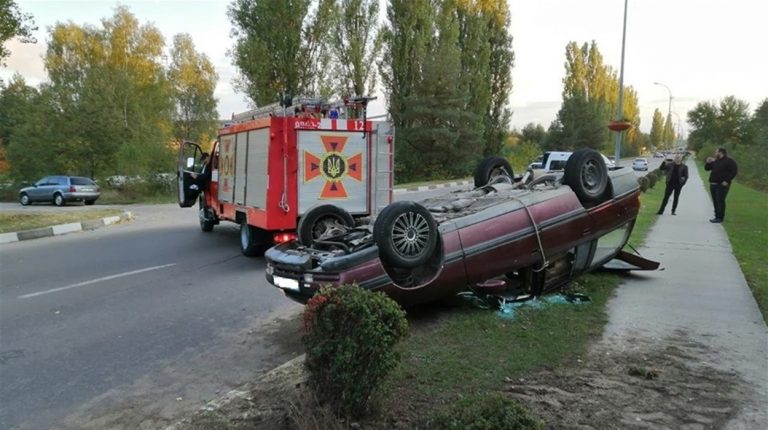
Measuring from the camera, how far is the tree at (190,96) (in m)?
49.4

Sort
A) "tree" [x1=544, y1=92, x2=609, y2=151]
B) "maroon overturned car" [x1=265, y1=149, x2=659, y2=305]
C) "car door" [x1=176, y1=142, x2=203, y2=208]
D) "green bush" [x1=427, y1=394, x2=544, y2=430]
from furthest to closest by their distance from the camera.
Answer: "tree" [x1=544, y1=92, x2=609, y2=151] → "car door" [x1=176, y1=142, x2=203, y2=208] → "maroon overturned car" [x1=265, y1=149, x2=659, y2=305] → "green bush" [x1=427, y1=394, x2=544, y2=430]

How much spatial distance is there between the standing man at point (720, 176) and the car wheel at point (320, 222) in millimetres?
10240

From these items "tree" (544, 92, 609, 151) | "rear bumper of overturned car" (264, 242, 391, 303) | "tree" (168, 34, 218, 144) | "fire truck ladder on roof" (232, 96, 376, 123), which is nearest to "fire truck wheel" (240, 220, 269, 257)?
"fire truck ladder on roof" (232, 96, 376, 123)

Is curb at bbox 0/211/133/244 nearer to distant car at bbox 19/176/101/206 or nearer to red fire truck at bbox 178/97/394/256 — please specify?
red fire truck at bbox 178/97/394/256

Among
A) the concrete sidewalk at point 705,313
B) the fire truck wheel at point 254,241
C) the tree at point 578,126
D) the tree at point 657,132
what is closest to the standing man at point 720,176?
the concrete sidewalk at point 705,313

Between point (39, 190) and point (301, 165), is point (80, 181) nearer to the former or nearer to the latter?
point (39, 190)

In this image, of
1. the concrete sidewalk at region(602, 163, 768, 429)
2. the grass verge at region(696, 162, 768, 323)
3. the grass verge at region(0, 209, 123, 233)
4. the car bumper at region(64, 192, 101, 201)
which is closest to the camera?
the concrete sidewalk at region(602, 163, 768, 429)

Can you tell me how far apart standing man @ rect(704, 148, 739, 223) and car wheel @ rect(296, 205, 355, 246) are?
1024cm

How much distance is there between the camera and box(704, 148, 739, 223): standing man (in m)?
12.5

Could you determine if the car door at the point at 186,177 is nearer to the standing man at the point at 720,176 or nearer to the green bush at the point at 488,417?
the green bush at the point at 488,417

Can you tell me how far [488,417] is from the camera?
2.42 metres

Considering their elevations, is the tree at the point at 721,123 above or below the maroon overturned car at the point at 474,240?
above

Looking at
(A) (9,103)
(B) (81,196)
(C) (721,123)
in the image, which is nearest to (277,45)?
(B) (81,196)

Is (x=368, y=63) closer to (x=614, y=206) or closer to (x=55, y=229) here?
(x=55, y=229)
